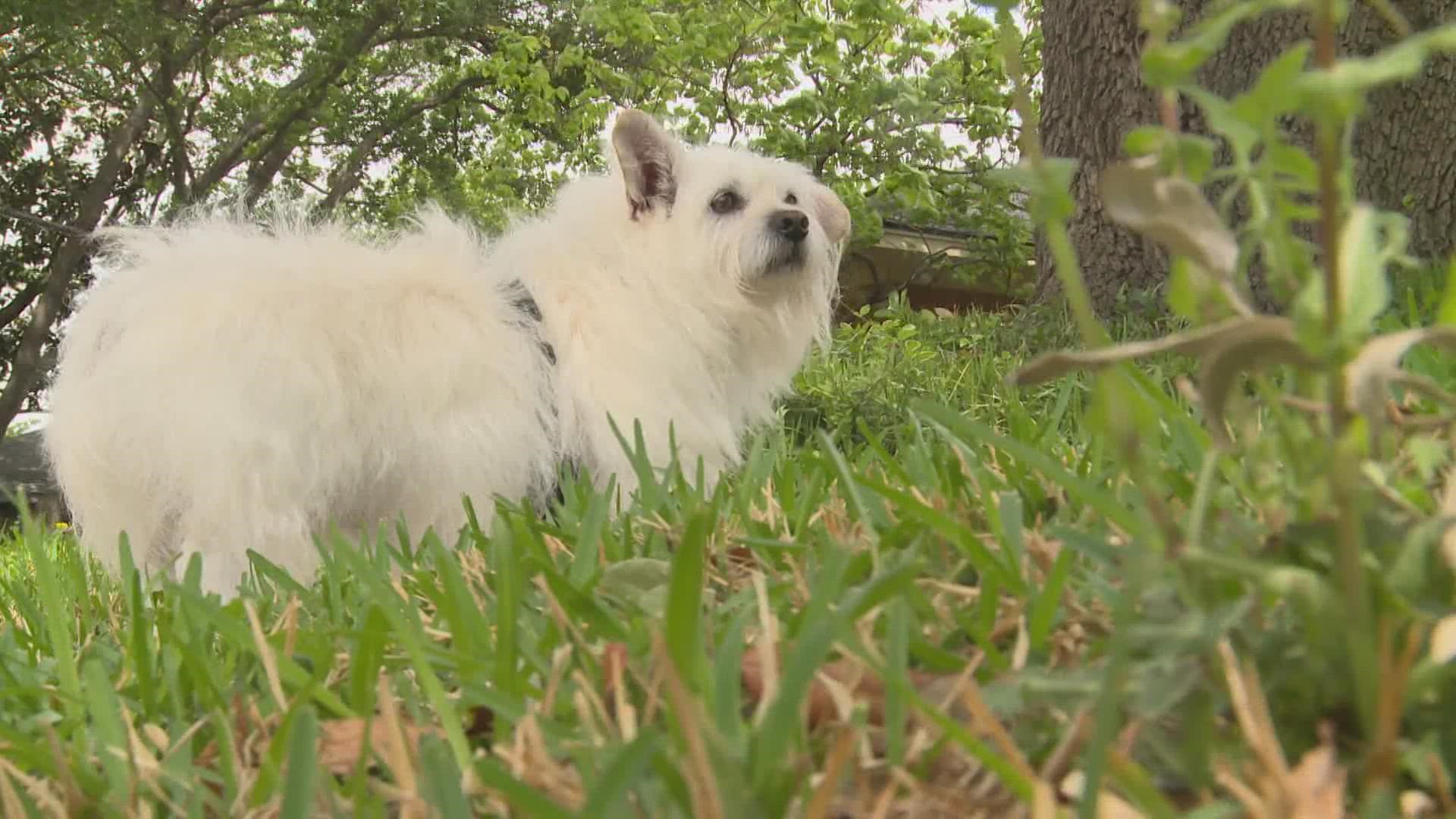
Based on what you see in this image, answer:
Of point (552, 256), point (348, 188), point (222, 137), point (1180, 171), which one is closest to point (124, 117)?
point (222, 137)

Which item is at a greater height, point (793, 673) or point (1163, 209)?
point (1163, 209)

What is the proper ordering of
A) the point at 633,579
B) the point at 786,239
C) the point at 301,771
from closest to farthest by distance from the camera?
the point at 301,771 → the point at 633,579 → the point at 786,239

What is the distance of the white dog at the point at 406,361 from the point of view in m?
3.02

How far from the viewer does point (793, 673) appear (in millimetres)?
807

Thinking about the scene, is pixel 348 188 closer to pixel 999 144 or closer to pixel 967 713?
pixel 999 144

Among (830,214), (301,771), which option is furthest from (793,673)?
(830,214)

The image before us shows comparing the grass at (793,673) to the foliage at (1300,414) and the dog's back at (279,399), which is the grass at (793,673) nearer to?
the foliage at (1300,414)

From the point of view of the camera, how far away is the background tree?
8.31m

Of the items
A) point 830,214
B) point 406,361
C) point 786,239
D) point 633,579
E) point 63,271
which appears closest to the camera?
point 633,579

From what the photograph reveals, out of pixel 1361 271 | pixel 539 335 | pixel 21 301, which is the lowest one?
pixel 21 301

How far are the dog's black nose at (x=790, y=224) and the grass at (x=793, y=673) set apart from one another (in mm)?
2352

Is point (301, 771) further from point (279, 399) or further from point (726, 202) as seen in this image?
point (726, 202)

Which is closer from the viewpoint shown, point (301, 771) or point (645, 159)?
point (301, 771)

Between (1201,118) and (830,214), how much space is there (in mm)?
1654
